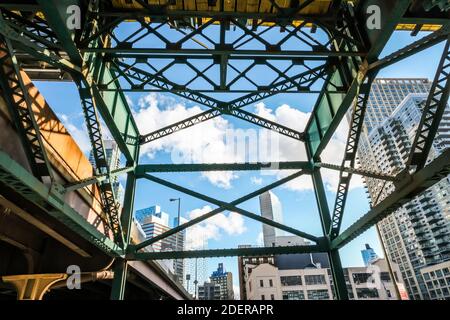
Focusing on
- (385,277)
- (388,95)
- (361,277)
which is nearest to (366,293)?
(361,277)

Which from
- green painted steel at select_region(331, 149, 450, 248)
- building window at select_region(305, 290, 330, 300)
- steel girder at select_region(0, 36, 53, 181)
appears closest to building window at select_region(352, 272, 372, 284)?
building window at select_region(305, 290, 330, 300)

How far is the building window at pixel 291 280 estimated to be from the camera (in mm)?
73938

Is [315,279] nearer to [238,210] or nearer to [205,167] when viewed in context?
[238,210]

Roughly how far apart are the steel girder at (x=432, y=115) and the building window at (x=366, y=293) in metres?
87.5

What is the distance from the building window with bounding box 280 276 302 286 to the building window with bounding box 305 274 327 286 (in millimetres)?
2223

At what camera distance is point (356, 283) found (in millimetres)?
78688

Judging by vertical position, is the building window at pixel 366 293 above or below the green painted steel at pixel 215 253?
above

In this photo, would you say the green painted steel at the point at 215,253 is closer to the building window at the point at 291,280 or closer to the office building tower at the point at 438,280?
the building window at the point at 291,280

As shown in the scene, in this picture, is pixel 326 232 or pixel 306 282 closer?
pixel 326 232

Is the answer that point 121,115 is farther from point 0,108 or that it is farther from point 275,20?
point 275,20

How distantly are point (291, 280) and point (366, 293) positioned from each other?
23471 millimetres

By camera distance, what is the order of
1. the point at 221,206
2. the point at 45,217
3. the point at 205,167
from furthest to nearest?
the point at 205,167, the point at 221,206, the point at 45,217

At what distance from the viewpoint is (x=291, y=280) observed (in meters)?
74.6

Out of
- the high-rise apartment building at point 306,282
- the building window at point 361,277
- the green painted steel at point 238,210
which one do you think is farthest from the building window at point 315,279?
the green painted steel at point 238,210
